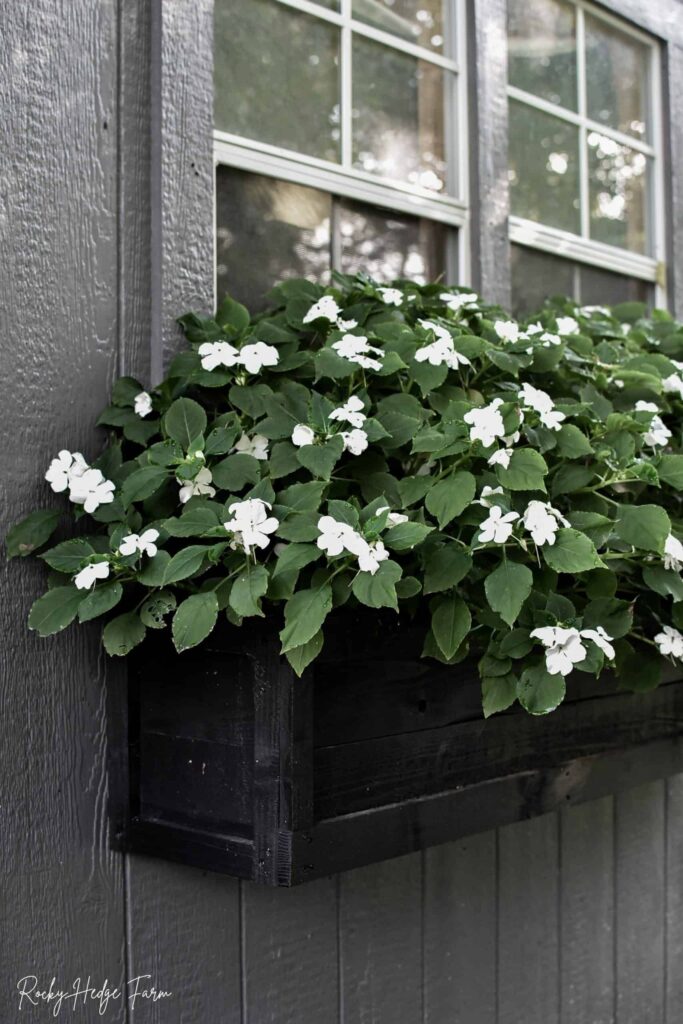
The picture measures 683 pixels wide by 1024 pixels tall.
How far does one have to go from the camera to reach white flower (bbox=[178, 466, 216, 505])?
49.6 inches

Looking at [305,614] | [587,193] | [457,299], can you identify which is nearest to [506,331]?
[457,299]

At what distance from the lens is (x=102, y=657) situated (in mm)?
1374

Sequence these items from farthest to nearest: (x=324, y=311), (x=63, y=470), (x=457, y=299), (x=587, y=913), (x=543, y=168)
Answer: (x=543, y=168) < (x=587, y=913) < (x=457, y=299) < (x=324, y=311) < (x=63, y=470)

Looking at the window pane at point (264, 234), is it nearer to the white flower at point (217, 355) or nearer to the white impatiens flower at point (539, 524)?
the white flower at point (217, 355)

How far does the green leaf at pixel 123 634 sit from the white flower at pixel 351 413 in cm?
34

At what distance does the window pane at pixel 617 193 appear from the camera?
2381 millimetres

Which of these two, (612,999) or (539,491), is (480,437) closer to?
(539,491)

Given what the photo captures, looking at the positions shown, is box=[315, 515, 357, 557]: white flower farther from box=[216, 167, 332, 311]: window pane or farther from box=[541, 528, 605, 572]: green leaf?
box=[216, 167, 332, 311]: window pane

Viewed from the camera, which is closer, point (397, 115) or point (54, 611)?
point (54, 611)

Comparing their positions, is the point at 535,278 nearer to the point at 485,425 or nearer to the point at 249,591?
the point at 485,425

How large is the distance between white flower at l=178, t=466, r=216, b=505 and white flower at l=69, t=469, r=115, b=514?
0.09m

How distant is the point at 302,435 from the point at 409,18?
1079 mm

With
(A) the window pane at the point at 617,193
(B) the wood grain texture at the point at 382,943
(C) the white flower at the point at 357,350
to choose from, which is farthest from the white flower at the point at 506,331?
(A) the window pane at the point at 617,193

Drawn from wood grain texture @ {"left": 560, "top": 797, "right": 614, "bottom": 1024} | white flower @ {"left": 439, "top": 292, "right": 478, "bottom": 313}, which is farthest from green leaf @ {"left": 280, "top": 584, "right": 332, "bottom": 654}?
wood grain texture @ {"left": 560, "top": 797, "right": 614, "bottom": 1024}
